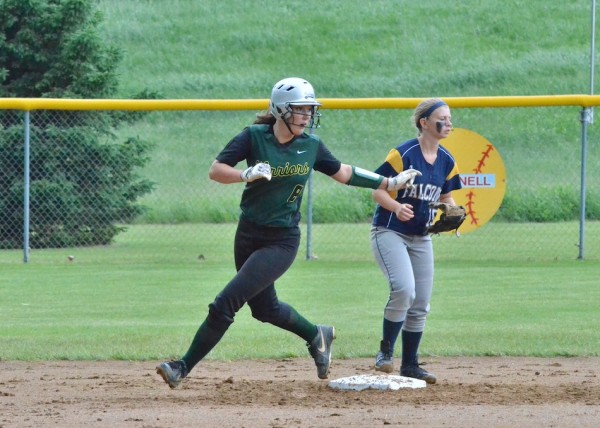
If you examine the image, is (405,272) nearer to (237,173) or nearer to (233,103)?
(237,173)

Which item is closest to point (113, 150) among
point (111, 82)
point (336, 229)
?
point (111, 82)

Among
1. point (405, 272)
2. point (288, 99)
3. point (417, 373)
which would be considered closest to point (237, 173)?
point (288, 99)

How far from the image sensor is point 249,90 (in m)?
39.2

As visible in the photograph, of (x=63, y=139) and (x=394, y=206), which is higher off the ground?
(x=63, y=139)

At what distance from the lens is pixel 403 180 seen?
22.4 ft

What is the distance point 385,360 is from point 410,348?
0.61ft

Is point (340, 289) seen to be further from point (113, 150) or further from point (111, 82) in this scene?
point (111, 82)

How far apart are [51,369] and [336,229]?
1120 cm

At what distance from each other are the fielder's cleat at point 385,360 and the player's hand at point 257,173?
1.47 m

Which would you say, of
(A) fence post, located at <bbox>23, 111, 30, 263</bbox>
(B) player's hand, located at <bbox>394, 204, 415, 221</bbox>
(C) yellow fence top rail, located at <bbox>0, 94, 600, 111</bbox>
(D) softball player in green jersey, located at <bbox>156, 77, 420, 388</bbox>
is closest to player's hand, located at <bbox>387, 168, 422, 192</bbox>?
(D) softball player in green jersey, located at <bbox>156, 77, 420, 388</bbox>

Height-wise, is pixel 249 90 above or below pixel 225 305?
above

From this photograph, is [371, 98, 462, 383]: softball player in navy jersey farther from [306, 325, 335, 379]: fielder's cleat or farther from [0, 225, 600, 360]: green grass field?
Result: [0, 225, 600, 360]: green grass field

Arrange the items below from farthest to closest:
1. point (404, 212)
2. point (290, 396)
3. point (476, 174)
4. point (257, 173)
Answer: point (476, 174), point (404, 212), point (290, 396), point (257, 173)

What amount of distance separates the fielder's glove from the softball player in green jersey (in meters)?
0.37
